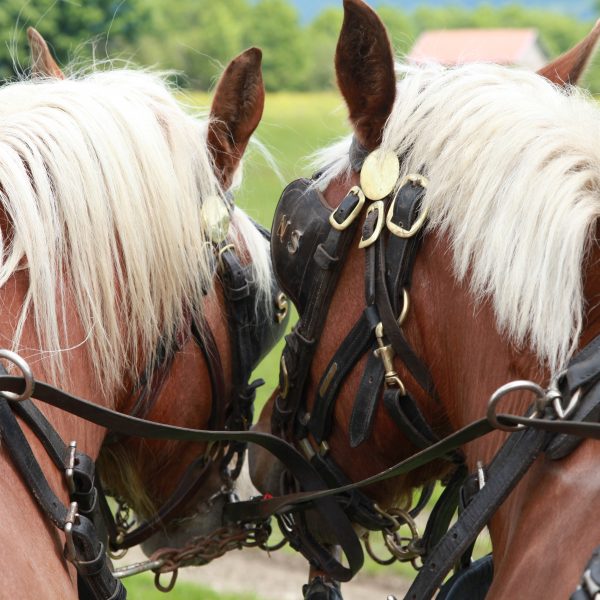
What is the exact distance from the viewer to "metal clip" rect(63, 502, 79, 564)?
1418 millimetres

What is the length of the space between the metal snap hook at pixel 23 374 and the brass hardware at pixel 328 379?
2.14 ft

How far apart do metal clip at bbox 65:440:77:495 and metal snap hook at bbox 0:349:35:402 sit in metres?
0.15

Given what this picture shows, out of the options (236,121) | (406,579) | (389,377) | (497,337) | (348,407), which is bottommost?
Result: (406,579)

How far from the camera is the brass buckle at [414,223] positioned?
1627 mm

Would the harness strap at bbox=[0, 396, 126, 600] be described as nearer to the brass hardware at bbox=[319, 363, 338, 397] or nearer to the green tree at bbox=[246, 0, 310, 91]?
the brass hardware at bbox=[319, 363, 338, 397]

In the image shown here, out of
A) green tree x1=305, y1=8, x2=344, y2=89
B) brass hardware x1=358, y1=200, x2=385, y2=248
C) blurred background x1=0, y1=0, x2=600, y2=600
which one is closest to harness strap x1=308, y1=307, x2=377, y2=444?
brass hardware x1=358, y1=200, x2=385, y2=248

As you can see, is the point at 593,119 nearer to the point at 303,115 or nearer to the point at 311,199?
the point at 311,199

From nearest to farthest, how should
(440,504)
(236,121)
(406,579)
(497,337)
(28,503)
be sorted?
(28,503)
(497,337)
(236,121)
(440,504)
(406,579)

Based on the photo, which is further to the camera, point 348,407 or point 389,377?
point 348,407

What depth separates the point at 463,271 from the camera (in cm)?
156

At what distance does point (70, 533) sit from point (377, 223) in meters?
0.76

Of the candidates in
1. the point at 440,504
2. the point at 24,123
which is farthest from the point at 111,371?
the point at 440,504

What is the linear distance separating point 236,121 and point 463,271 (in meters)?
0.66

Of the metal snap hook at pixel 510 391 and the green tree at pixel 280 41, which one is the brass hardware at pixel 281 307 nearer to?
the metal snap hook at pixel 510 391
